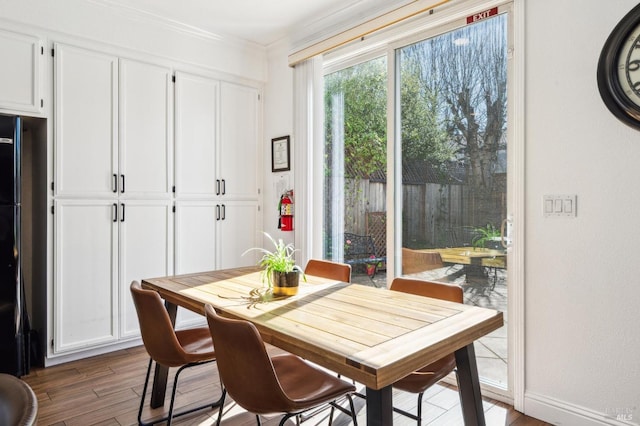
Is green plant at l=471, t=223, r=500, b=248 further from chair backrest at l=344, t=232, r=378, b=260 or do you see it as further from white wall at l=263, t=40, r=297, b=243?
white wall at l=263, t=40, r=297, b=243

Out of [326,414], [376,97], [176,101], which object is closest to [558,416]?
[326,414]

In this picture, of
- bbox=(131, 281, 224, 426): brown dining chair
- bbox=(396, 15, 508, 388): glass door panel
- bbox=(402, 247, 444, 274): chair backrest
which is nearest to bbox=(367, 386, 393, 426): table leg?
bbox=(131, 281, 224, 426): brown dining chair

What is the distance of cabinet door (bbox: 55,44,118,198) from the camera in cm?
300

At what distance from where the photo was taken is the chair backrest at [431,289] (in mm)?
1979

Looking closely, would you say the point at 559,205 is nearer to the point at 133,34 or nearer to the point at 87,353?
the point at 133,34

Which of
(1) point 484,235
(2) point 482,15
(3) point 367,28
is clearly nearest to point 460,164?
(1) point 484,235

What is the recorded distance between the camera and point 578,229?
6.96ft

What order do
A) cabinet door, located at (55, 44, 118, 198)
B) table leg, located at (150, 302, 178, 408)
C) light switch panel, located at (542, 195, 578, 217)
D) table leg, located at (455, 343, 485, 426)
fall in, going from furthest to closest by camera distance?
cabinet door, located at (55, 44, 118, 198) → table leg, located at (150, 302, 178, 408) → light switch panel, located at (542, 195, 578, 217) → table leg, located at (455, 343, 485, 426)

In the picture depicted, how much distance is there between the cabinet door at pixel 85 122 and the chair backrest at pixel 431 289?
2407 millimetres

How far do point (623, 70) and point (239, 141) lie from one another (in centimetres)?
308

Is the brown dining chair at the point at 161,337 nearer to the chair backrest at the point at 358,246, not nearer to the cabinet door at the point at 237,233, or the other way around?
the chair backrest at the point at 358,246

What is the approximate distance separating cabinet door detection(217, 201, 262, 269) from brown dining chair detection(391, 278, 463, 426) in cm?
213

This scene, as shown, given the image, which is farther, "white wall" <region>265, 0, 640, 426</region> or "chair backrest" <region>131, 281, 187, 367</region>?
"white wall" <region>265, 0, 640, 426</region>

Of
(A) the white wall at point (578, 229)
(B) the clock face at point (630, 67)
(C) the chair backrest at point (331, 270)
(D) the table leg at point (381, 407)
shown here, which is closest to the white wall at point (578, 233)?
(A) the white wall at point (578, 229)
